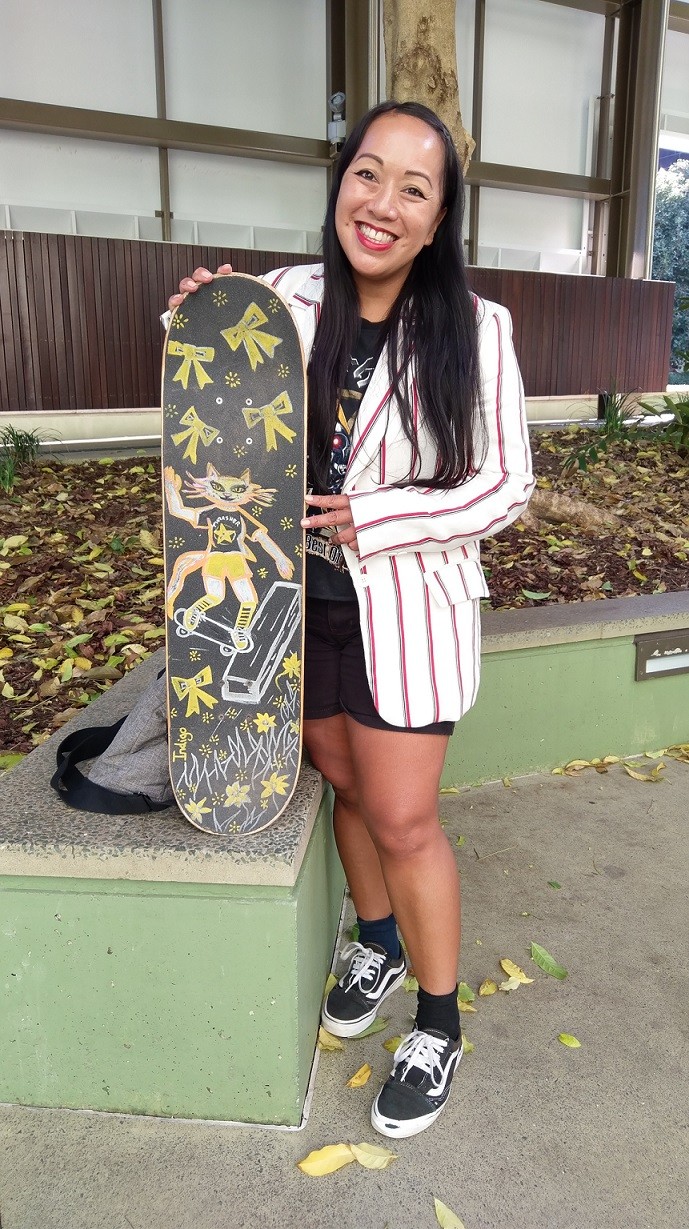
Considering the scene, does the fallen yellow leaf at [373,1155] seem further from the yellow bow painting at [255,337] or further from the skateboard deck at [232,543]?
the yellow bow painting at [255,337]

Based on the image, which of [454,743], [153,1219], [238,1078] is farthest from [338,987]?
[454,743]

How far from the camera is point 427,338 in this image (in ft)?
4.50

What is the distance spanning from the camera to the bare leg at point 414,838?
1.42m

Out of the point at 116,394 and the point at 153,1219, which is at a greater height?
the point at 116,394

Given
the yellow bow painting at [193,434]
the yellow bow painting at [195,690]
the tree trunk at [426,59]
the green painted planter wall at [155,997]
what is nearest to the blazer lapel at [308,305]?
the yellow bow painting at [193,434]

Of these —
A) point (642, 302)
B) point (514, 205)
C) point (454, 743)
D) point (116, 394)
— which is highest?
point (514, 205)

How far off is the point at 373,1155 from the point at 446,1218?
157mm

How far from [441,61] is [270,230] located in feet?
23.2

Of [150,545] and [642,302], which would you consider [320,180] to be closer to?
[642,302]

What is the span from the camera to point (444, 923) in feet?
4.90

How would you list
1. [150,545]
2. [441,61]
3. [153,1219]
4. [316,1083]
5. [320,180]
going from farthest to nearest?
[320,180]
[150,545]
[441,61]
[316,1083]
[153,1219]

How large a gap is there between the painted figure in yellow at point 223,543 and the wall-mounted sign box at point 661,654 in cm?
185

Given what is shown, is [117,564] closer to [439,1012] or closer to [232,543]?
[232,543]

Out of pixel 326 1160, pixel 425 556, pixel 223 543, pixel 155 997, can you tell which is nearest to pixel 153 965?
pixel 155 997
